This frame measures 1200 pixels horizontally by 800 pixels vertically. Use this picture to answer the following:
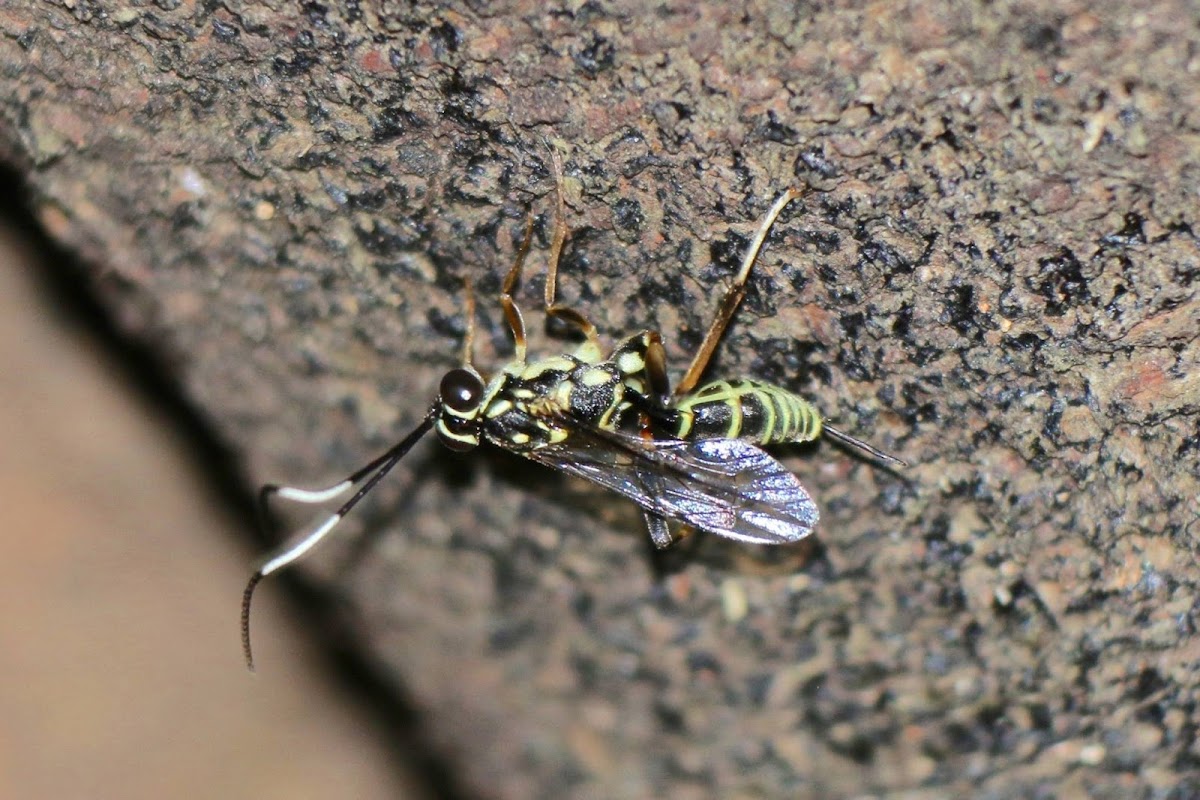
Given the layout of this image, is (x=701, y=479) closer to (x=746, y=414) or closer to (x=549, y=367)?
(x=746, y=414)

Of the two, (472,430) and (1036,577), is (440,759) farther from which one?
(1036,577)

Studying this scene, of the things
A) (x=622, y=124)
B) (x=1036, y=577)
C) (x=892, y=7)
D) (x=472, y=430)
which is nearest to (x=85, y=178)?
(x=472, y=430)

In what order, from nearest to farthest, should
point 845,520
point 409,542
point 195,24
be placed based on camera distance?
1. point 195,24
2. point 845,520
3. point 409,542

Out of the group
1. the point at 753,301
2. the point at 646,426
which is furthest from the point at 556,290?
the point at 753,301

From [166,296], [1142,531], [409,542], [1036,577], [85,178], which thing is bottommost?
[409,542]

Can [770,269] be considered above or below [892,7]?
below

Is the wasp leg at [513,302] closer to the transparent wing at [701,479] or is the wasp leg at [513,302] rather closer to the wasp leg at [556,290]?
the wasp leg at [556,290]

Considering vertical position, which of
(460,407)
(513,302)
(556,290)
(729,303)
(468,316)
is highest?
(729,303)
